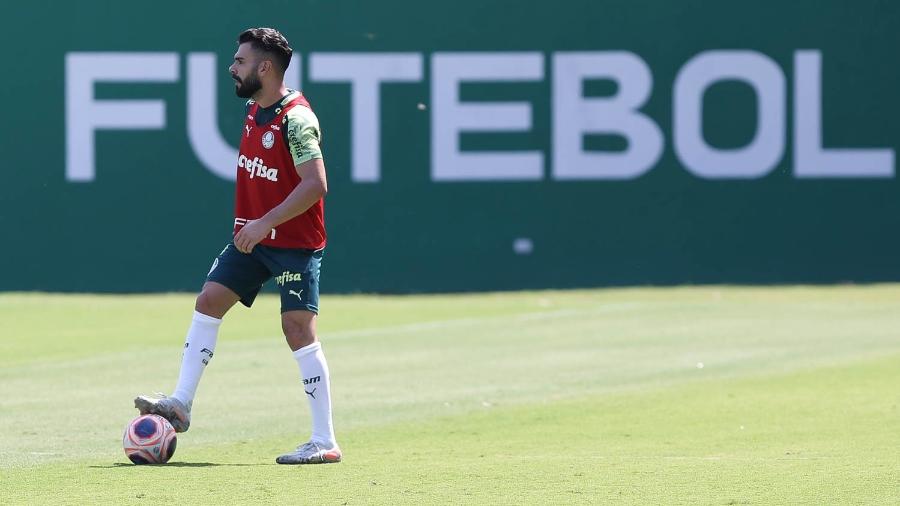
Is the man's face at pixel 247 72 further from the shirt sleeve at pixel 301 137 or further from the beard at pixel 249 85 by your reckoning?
the shirt sleeve at pixel 301 137

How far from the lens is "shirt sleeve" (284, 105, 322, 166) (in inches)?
275

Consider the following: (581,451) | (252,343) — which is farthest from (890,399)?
(252,343)

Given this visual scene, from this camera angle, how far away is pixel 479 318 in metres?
14.8

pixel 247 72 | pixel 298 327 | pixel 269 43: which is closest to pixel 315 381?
pixel 298 327

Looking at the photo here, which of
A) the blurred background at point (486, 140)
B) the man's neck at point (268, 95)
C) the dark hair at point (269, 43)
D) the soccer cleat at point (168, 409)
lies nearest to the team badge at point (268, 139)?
the man's neck at point (268, 95)

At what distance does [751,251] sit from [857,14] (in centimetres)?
284

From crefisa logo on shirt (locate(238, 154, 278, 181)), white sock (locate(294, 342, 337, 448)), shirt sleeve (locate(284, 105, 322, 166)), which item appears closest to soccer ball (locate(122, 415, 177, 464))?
white sock (locate(294, 342, 337, 448))

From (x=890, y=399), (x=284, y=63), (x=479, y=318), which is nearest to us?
(x=284, y=63)

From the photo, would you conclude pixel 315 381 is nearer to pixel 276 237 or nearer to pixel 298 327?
pixel 298 327

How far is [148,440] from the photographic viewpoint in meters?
6.86

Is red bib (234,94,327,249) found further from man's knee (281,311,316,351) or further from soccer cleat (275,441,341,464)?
soccer cleat (275,441,341,464)

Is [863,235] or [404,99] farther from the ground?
[404,99]

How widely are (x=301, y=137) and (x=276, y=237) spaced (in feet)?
1.54

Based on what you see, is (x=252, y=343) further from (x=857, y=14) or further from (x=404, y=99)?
(x=857, y=14)
